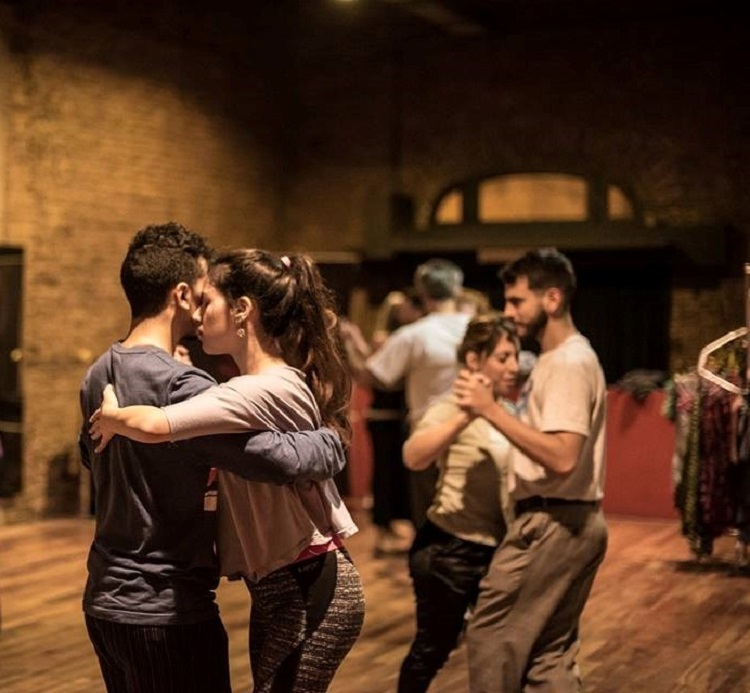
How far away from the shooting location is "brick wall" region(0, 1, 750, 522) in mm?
9352

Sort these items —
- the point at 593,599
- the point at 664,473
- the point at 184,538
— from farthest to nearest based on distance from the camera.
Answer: the point at 664,473, the point at 593,599, the point at 184,538

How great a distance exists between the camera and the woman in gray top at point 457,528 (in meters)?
3.82

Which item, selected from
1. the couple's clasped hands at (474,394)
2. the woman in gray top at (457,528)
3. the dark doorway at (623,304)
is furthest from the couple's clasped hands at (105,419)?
the dark doorway at (623,304)

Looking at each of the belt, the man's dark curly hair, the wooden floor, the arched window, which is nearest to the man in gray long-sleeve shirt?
the man's dark curly hair

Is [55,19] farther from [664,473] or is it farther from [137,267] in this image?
[137,267]

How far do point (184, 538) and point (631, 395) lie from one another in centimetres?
711

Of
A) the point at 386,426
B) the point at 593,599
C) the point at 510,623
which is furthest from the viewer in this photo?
the point at 386,426

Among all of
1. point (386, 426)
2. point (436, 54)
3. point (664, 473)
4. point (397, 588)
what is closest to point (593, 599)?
point (397, 588)

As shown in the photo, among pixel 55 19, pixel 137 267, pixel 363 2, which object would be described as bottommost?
pixel 137 267

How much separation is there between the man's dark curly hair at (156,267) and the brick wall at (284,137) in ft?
22.4

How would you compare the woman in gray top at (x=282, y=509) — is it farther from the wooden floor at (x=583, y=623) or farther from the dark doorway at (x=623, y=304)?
the dark doorway at (x=623, y=304)

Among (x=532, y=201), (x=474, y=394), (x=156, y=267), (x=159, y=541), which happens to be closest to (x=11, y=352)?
(x=532, y=201)

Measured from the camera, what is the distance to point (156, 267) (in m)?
2.60

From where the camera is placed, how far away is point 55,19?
9.39m
